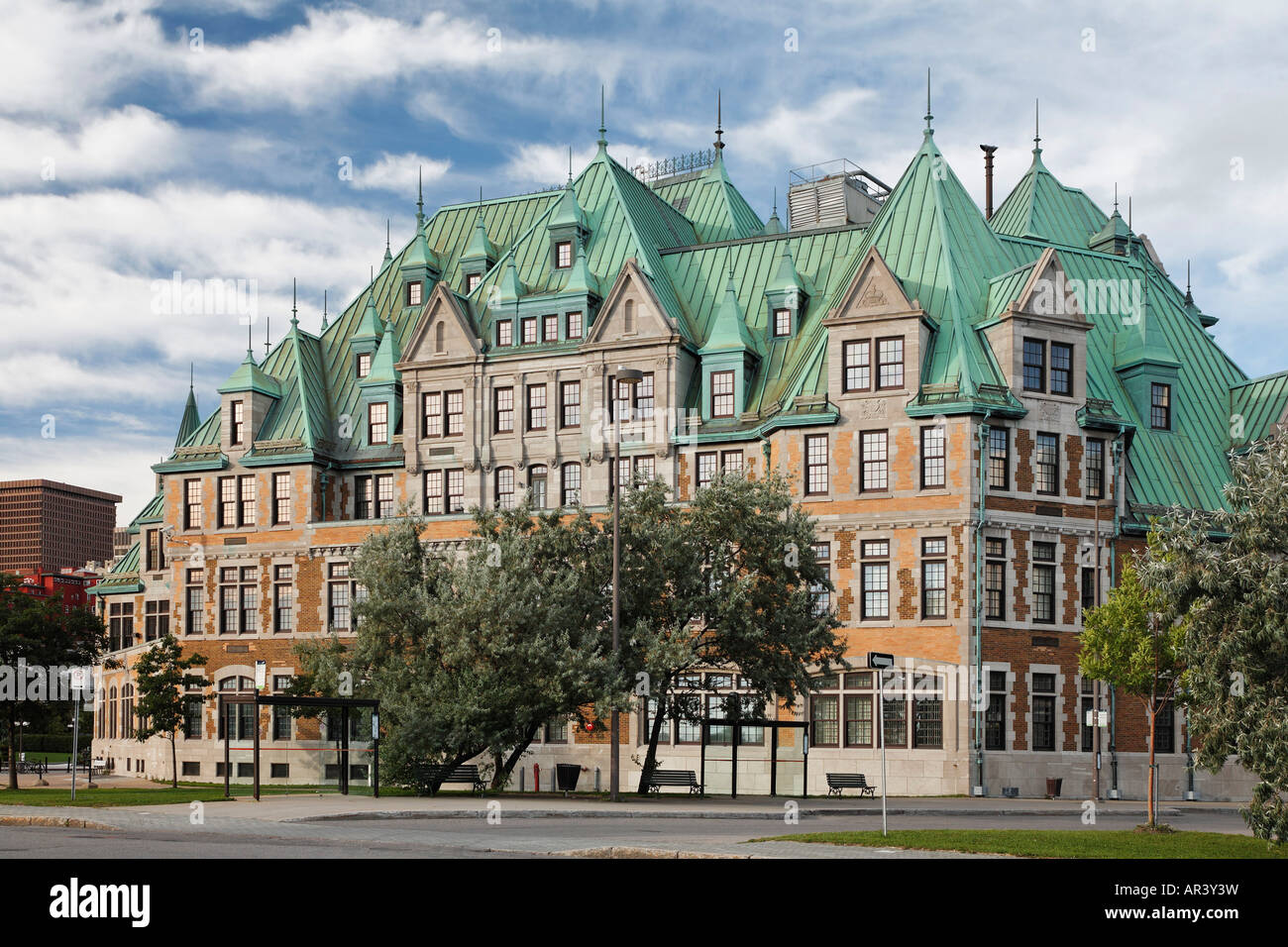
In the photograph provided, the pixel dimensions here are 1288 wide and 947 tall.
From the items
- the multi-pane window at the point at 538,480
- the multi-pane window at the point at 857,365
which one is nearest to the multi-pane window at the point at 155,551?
the multi-pane window at the point at 538,480

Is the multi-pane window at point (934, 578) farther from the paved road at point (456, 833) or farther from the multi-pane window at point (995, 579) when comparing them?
the paved road at point (456, 833)

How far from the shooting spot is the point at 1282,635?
24078 millimetres

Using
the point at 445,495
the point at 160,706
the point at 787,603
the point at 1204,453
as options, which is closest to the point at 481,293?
the point at 445,495

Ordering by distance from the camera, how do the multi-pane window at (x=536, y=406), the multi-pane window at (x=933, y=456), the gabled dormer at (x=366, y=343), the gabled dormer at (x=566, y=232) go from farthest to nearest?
the gabled dormer at (x=366, y=343) < the gabled dormer at (x=566, y=232) < the multi-pane window at (x=536, y=406) < the multi-pane window at (x=933, y=456)

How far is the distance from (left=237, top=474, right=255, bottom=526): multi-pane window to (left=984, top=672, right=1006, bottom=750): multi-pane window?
3070cm

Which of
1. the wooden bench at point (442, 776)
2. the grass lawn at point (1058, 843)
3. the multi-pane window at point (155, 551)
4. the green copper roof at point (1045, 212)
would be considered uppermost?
the green copper roof at point (1045, 212)

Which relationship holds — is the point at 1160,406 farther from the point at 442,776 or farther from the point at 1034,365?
the point at 442,776

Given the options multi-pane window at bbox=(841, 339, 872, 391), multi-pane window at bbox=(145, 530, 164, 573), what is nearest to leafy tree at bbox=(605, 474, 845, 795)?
multi-pane window at bbox=(841, 339, 872, 391)

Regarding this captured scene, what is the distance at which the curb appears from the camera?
27.6m

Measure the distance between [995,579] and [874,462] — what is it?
5571 millimetres

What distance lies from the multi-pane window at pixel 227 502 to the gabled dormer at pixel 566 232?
1617 cm

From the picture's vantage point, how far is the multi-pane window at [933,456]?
49594 mm

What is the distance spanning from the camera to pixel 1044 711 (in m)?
49.7

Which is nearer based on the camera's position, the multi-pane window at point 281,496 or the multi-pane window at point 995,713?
the multi-pane window at point 995,713
